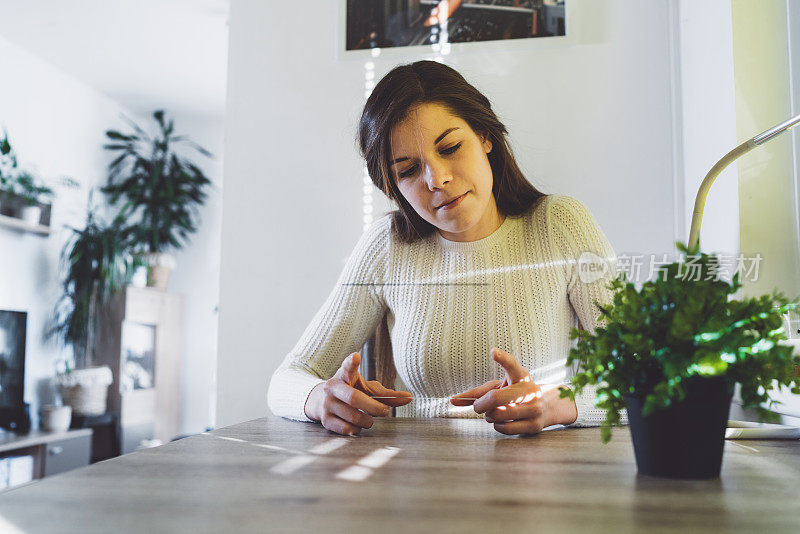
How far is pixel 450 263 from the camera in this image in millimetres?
1480

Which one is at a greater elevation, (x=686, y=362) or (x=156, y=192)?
(x=156, y=192)

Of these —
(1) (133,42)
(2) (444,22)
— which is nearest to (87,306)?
(1) (133,42)

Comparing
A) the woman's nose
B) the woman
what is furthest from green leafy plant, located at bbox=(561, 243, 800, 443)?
the woman's nose

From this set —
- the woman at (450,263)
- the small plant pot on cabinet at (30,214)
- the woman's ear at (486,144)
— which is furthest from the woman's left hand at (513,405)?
the small plant pot on cabinet at (30,214)

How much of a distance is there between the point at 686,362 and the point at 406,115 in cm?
85

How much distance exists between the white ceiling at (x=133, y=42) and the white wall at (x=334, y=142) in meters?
1.80

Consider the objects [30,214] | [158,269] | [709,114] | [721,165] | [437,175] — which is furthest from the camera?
[158,269]

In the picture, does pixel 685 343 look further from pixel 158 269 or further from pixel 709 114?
pixel 158 269

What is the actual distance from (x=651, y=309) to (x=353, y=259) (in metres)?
1.00

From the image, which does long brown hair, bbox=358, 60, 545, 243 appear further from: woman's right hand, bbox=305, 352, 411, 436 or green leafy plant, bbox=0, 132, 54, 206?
green leafy plant, bbox=0, 132, 54, 206

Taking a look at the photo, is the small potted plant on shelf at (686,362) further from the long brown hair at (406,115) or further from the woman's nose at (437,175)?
the long brown hair at (406,115)

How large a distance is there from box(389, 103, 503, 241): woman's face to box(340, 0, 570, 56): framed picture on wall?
0.58 metres

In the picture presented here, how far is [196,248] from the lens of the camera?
5.01m

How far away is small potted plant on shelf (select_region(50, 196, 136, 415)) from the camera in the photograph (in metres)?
3.95
